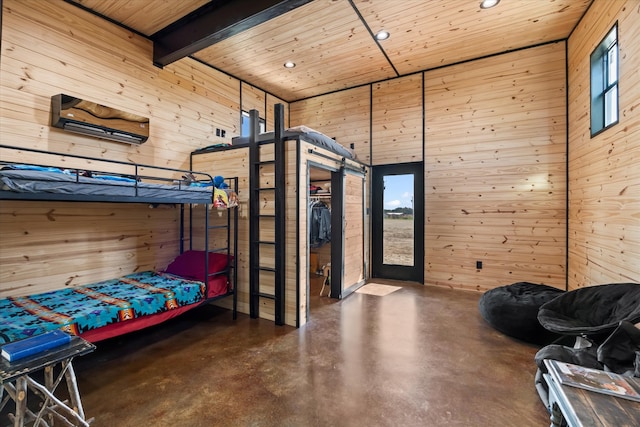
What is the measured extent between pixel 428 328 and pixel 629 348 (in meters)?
1.82

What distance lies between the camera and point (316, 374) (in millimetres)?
2412

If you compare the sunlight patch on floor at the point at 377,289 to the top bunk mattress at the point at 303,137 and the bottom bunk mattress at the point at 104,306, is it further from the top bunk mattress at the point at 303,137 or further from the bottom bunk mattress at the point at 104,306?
the bottom bunk mattress at the point at 104,306

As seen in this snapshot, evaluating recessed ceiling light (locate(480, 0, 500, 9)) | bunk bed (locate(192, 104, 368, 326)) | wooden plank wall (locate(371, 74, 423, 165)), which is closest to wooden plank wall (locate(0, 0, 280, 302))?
bunk bed (locate(192, 104, 368, 326))

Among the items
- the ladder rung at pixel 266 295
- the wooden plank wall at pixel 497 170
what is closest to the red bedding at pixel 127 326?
the ladder rung at pixel 266 295

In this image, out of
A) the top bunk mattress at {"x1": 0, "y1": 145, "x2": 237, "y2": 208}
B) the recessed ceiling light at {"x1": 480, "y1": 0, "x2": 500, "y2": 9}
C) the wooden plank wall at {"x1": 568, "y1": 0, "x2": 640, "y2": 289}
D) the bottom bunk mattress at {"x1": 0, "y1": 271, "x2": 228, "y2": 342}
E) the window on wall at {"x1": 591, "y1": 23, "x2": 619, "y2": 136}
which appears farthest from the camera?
the recessed ceiling light at {"x1": 480, "y1": 0, "x2": 500, "y2": 9}

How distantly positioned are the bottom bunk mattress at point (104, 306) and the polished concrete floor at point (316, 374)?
405 mm

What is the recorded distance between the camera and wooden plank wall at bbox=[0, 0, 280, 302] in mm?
2836

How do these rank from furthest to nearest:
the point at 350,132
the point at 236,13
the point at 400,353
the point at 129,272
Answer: the point at 350,132 < the point at 129,272 < the point at 236,13 < the point at 400,353

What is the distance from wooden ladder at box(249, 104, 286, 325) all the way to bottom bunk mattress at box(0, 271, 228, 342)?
57 centimetres

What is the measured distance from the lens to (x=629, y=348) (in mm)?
1736

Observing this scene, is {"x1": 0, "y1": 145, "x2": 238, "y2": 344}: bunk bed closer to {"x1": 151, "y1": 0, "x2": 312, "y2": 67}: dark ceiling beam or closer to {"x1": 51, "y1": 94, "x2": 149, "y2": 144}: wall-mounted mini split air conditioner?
{"x1": 51, "y1": 94, "x2": 149, "y2": 144}: wall-mounted mini split air conditioner

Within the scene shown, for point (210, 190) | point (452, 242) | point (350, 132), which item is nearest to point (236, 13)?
point (210, 190)

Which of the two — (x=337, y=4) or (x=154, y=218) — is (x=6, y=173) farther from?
(x=337, y=4)

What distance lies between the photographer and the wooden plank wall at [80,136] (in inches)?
112
